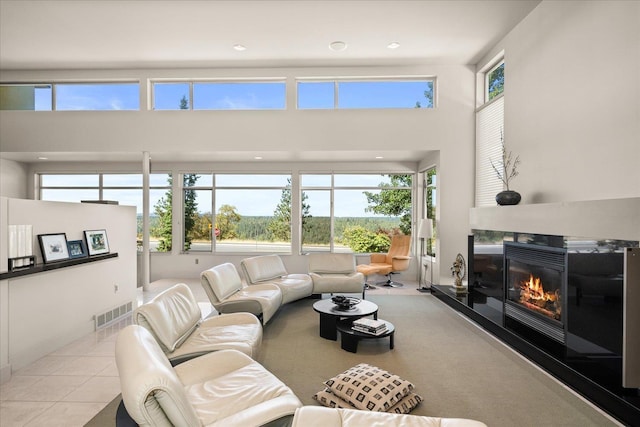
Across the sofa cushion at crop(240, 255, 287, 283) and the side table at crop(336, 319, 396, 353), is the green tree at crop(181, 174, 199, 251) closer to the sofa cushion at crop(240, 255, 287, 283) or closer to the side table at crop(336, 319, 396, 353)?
the sofa cushion at crop(240, 255, 287, 283)

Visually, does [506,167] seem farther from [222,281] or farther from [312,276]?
[222,281]

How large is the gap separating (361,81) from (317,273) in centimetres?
380

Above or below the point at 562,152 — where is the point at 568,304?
below

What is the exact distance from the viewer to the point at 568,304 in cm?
332

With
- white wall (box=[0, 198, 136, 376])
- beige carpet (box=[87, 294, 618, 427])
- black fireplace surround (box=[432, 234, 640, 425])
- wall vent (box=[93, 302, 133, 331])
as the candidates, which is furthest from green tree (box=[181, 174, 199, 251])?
black fireplace surround (box=[432, 234, 640, 425])

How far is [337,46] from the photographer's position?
226 inches

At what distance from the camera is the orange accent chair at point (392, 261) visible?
22.6 ft

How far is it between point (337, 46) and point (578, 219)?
4.32 metres

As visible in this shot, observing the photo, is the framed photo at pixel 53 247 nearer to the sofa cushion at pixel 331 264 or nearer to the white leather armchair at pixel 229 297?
the white leather armchair at pixel 229 297

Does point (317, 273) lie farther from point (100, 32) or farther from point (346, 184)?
point (100, 32)

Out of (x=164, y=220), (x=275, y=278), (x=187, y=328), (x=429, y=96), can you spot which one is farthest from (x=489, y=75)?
(x=164, y=220)

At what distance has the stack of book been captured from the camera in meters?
3.55

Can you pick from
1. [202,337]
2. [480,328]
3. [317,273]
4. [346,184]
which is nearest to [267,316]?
[202,337]

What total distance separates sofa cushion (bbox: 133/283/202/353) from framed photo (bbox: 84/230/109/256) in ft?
6.49
